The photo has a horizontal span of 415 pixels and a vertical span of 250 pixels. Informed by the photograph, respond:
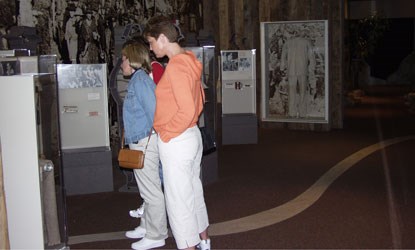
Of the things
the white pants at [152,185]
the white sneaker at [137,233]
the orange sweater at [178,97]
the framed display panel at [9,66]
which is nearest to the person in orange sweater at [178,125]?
the orange sweater at [178,97]

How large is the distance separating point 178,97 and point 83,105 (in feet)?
9.05

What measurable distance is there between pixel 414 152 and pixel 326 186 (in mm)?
2562

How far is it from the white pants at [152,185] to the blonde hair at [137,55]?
53 cm

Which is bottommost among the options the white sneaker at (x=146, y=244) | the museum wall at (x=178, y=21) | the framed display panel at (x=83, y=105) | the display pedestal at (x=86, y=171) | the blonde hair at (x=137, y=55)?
the white sneaker at (x=146, y=244)

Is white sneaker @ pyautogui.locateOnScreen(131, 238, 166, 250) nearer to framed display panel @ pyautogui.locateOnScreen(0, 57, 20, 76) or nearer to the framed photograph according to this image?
framed display panel @ pyautogui.locateOnScreen(0, 57, 20, 76)

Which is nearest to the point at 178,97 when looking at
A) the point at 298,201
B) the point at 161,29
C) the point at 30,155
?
the point at 161,29

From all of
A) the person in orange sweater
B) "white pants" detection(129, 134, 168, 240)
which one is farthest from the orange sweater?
"white pants" detection(129, 134, 168, 240)

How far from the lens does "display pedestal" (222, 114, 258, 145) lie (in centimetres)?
910

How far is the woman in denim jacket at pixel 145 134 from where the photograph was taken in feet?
13.9

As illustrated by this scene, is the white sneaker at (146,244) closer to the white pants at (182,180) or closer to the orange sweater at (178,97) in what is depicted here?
Answer: the white pants at (182,180)

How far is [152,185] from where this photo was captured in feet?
14.2

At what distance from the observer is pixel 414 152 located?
834cm

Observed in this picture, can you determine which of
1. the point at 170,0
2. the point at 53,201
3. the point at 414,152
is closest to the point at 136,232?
the point at 53,201

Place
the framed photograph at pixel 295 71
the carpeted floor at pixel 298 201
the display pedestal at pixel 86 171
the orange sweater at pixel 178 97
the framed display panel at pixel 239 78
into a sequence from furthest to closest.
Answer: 1. the framed photograph at pixel 295 71
2. the framed display panel at pixel 239 78
3. the display pedestal at pixel 86 171
4. the carpeted floor at pixel 298 201
5. the orange sweater at pixel 178 97
